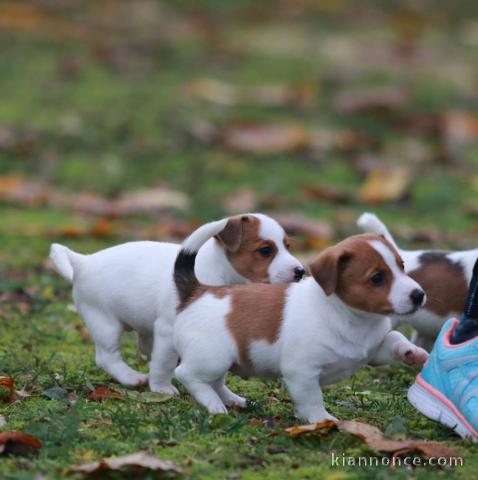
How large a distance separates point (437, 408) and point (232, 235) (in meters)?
1.40

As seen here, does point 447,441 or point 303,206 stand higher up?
point 447,441

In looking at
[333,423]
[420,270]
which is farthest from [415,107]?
[333,423]

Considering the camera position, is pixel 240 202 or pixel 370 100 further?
pixel 370 100

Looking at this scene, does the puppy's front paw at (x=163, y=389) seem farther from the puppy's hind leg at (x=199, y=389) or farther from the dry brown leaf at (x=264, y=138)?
the dry brown leaf at (x=264, y=138)

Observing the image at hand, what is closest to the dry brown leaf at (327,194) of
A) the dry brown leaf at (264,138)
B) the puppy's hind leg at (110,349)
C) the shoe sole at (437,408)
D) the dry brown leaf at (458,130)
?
the dry brown leaf at (264,138)

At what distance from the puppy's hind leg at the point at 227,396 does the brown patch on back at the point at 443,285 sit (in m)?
1.35

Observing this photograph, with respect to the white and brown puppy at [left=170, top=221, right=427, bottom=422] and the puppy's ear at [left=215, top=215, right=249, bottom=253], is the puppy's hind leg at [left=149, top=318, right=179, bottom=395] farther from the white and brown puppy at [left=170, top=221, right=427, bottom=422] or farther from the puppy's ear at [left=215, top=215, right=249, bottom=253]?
the puppy's ear at [left=215, top=215, right=249, bottom=253]

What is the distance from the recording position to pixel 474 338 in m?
4.51

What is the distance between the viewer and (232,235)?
Answer: 5465 millimetres

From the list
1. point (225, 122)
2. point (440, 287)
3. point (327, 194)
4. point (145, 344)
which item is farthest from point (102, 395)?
point (225, 122)

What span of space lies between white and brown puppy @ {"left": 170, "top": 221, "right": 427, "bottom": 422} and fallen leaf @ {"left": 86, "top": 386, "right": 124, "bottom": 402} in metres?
0.33

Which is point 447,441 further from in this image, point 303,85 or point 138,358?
point 303,85

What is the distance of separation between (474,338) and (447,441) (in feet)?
1.40

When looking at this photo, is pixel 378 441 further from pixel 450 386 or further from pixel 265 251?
pixel 265 251
